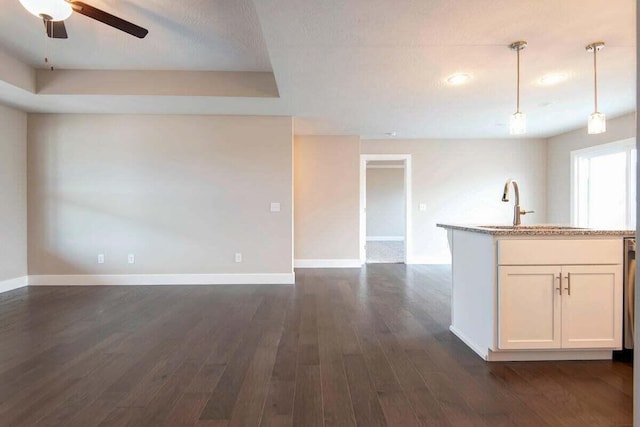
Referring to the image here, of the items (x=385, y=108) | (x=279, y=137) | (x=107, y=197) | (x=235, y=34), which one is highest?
(x=235, y=34)

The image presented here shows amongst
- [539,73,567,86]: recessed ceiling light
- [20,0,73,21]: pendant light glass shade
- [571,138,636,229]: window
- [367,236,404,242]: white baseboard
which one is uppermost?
[539,73,567,86]: recessed ceiling light

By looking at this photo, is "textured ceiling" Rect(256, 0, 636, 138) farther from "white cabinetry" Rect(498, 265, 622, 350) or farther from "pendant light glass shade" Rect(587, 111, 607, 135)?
"white cabinetry" Rect(498, 265, 622, 350)

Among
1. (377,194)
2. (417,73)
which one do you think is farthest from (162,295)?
(377,194)

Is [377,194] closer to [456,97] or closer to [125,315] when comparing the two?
[456,97]

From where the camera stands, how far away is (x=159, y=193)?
4.57 metres

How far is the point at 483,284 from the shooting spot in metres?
2.26

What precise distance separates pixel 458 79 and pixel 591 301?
2258mm

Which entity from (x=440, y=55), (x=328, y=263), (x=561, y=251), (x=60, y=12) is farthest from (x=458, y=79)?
(x=328, y=263)

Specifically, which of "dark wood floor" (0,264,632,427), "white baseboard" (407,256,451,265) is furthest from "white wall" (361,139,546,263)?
"dark wood floor" (0,264,632,427)

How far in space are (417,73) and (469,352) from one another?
2467mm

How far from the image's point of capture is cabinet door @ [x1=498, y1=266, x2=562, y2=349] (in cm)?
214

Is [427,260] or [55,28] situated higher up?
[55,28]

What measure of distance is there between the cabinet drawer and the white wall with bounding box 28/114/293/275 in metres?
2.98

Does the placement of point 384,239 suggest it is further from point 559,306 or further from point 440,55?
point 559,306
